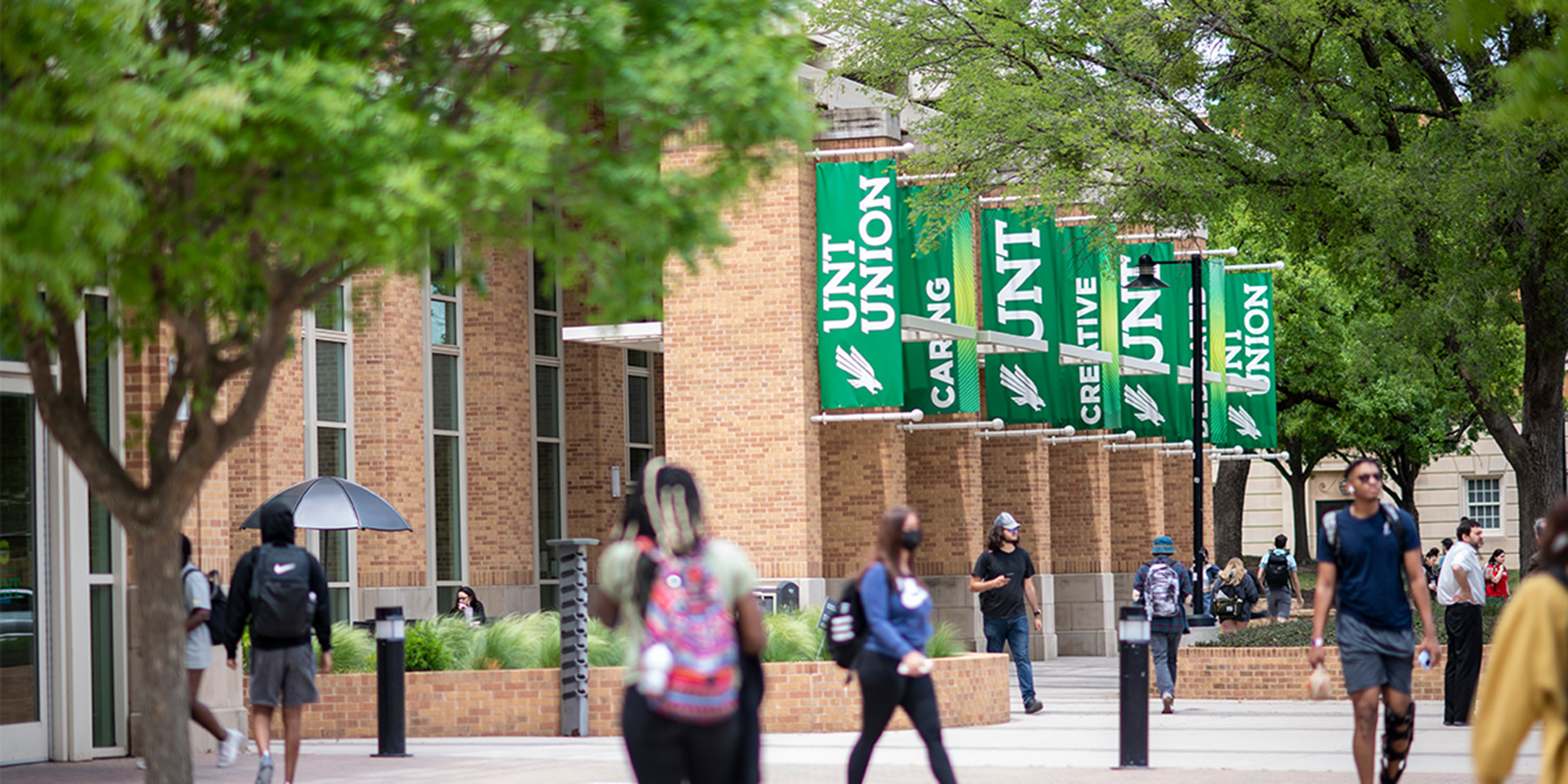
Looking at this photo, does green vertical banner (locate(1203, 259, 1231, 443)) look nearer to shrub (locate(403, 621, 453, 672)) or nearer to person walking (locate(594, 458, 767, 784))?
shrub (locate(403, 621, 453, 672))

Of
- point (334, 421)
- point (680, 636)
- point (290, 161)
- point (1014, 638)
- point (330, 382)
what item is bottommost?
point (1014, 638)

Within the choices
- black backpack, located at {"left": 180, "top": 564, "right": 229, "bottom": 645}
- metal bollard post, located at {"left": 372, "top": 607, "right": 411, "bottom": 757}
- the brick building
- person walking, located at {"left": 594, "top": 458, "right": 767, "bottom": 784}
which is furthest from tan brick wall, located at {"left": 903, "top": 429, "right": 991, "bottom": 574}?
person walking, located at {"left": 594, "top": 458, "right": 767, "bottom": 784}

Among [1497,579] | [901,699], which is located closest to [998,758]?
[901,699]

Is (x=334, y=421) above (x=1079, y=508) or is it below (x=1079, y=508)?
above

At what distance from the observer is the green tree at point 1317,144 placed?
20.3m

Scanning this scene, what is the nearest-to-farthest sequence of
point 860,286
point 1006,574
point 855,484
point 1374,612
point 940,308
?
point 1374,612
point 1006,574
point 860,286
point 940,308
point 855,484

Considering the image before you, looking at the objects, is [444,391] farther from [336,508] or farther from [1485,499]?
[1485,499]

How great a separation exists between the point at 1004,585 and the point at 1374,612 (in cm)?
820

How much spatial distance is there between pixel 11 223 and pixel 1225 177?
54.0ft

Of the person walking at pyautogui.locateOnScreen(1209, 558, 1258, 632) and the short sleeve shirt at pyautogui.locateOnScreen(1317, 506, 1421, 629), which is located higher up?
the short sleeve shirt at pyautogui.locateOnScreen(1317, 506, 1421, 629)

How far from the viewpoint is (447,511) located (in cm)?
2869

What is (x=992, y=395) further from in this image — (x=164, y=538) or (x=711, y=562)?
(x=711, y=562)

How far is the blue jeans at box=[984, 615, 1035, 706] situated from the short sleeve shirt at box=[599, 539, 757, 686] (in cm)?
1217

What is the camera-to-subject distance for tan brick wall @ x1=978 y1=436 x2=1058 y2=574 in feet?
108
